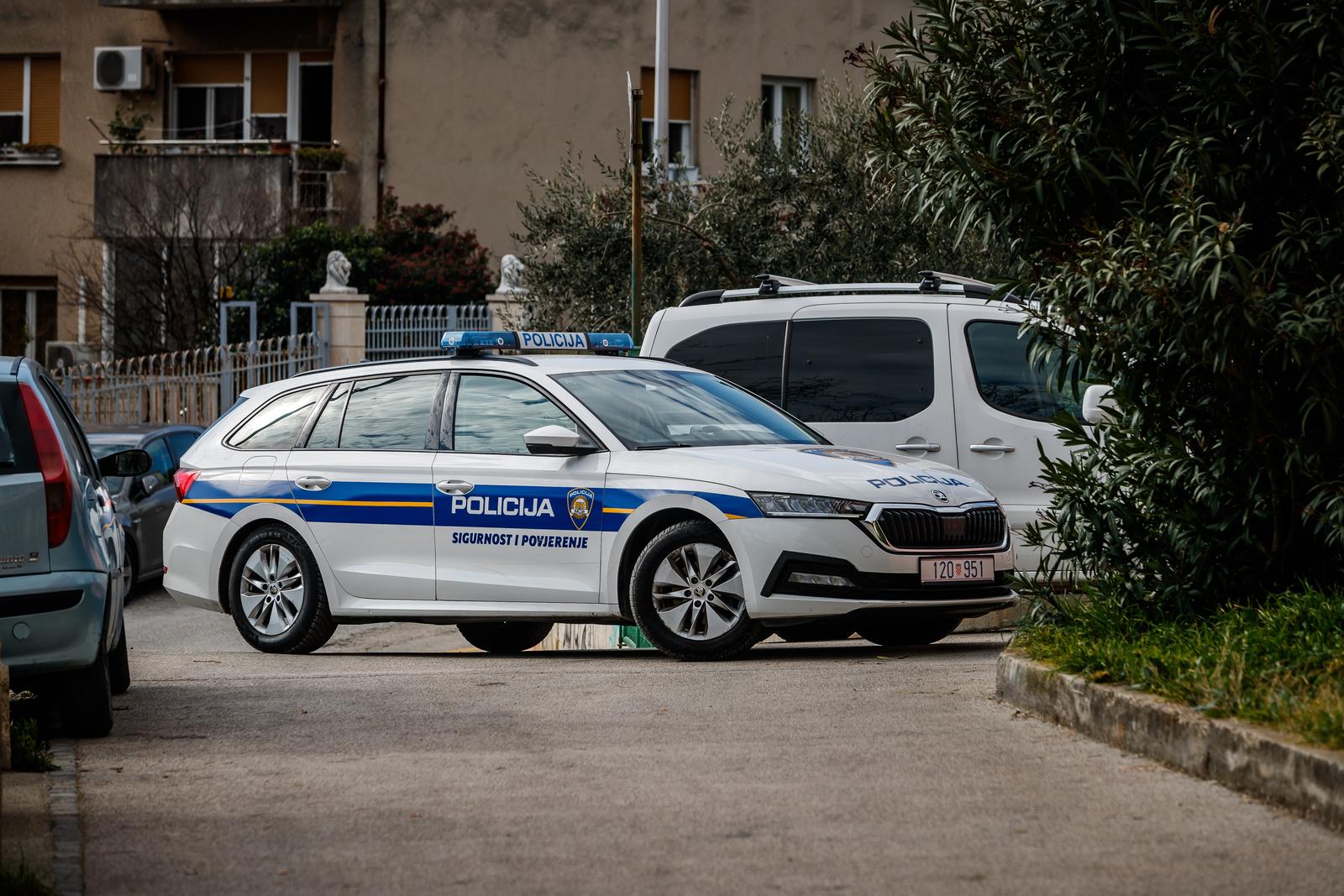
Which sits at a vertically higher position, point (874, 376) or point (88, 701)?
point (874, 376)

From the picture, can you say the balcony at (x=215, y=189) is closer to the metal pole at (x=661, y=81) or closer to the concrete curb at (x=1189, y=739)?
the metal pole at (x=661, y=81)

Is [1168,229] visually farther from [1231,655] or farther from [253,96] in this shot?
[253,96]

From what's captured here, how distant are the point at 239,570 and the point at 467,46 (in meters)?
20.6

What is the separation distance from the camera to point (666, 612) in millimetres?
9938

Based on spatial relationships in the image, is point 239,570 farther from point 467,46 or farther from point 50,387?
point 467,46

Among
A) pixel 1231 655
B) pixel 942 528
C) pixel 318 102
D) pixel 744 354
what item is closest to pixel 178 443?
pixel 744 354

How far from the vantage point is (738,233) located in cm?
1900

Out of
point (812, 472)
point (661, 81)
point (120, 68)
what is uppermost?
point (120, 68)

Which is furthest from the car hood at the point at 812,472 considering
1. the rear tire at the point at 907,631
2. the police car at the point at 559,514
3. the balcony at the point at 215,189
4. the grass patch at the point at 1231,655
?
the balcony at the point at 215,189

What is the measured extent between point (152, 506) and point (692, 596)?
357 inches

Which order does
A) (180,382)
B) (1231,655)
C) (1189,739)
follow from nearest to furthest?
(1189,739) → (1231,655) → (180,382)

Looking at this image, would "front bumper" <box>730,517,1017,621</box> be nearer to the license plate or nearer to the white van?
the license plate

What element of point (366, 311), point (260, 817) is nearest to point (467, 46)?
point (366, 311)

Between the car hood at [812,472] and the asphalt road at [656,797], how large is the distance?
37.4 inches
